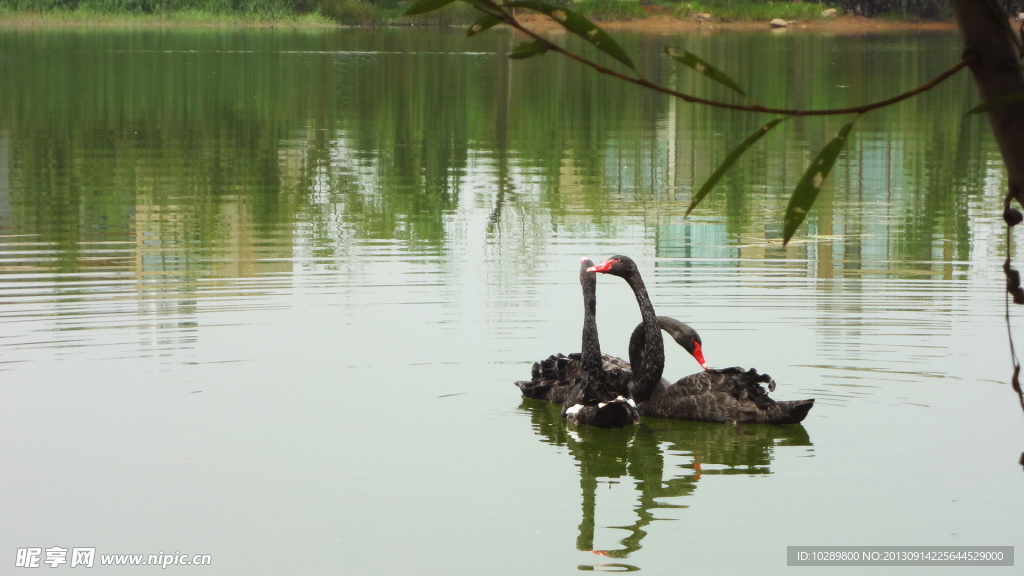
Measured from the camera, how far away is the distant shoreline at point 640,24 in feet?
202

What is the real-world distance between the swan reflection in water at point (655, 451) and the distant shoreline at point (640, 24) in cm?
5372

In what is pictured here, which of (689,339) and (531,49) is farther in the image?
(689,339)

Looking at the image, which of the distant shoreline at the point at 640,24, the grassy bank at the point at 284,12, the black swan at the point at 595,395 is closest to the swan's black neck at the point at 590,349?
the black swan at the point at 595,395

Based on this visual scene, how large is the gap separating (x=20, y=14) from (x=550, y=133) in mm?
43924

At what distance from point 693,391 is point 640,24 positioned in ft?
188

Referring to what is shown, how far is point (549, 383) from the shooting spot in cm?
749

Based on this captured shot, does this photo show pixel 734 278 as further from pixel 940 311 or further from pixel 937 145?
pixel 937 145

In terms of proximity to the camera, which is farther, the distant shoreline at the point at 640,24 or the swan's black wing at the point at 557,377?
the distant shoreline at the point at 640,24

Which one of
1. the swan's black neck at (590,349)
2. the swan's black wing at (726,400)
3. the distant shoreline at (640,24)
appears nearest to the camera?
the swan's black wing at (726,400)

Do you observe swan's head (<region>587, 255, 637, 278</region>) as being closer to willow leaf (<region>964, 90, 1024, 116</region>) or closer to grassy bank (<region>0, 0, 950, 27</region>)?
willow leaf (<region>964, 90, 1024, 116</region>)

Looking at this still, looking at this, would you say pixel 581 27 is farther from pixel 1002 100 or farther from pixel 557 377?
pixel 557 377

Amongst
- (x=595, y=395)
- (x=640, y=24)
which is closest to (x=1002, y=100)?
(x=595, y=395)

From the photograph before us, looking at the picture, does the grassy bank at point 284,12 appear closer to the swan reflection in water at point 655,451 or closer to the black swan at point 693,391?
the black swan at point 693,391

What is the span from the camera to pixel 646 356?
291 inches
